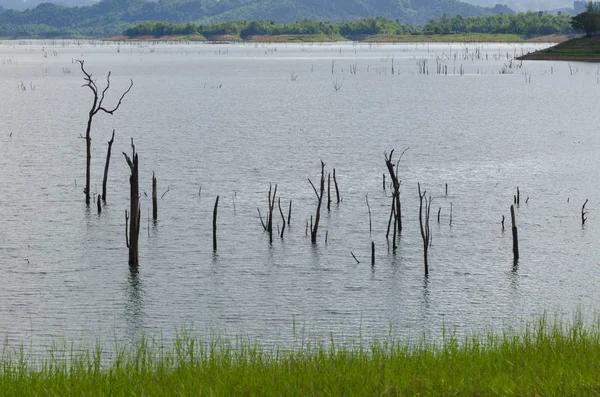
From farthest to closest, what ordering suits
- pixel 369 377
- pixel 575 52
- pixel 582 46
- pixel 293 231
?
pixel 575 52, pixel 582 46, pixel 293 231, pixel 369 377

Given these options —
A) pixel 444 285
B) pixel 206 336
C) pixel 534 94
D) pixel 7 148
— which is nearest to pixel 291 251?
pixel 444 285

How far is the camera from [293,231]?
36.9 metres

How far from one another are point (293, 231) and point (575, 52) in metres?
164

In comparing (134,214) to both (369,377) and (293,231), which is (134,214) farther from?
(369,377)

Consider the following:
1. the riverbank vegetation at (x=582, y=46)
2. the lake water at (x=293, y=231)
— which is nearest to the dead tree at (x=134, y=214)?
the lake water at (x=293, y=231)

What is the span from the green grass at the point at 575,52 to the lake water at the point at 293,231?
102 metres

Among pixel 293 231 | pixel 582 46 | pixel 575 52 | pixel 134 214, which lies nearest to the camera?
pixel 134 214

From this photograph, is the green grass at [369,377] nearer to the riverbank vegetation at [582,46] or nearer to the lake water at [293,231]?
the lake water at [293,231]

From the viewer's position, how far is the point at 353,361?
1697 cm

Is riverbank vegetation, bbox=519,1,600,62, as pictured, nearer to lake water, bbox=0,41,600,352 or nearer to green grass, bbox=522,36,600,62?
green grass, bbox=522,36,600,62

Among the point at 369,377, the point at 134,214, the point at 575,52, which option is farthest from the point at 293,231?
the point at 575,52

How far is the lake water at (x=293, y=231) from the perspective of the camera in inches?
1057

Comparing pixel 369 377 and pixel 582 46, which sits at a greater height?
pixel 582 46

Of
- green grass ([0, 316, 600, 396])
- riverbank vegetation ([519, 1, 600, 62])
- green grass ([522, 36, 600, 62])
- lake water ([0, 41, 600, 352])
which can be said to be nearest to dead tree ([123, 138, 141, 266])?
lake water ([0, 41, 600, 352])
